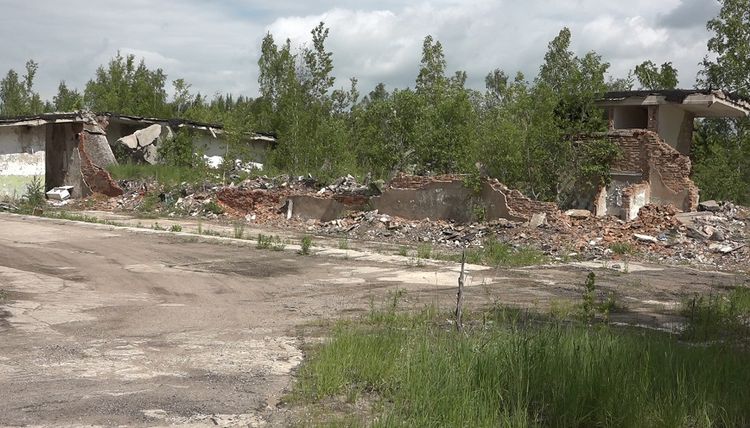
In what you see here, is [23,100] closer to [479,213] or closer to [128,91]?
[128,91]

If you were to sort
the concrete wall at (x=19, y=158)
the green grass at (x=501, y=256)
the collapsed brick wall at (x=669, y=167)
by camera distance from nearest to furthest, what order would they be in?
the green grass at (x=501, y=256) < the collapsed brick wall at (x=669, y=167) < the concrete wall at (x=19, y=158)

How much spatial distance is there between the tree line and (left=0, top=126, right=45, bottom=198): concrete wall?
803cm

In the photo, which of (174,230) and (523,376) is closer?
(523,376)

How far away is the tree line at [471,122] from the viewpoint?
24312 mm

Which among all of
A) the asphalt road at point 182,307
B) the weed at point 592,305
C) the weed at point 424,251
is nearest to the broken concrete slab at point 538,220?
the weed at point 424,251

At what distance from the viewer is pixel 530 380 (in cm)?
649

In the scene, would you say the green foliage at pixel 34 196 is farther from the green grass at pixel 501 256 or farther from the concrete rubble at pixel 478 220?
the green grass at pixel 501 256

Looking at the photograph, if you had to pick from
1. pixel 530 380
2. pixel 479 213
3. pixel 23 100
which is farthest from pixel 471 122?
pixel 23 100

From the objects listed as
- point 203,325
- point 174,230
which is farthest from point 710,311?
point 174,230

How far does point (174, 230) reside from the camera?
22.0 metres

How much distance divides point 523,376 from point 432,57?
34085mm

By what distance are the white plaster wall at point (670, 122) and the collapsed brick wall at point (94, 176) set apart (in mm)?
20552

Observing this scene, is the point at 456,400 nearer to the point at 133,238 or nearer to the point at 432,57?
the point at 133,238

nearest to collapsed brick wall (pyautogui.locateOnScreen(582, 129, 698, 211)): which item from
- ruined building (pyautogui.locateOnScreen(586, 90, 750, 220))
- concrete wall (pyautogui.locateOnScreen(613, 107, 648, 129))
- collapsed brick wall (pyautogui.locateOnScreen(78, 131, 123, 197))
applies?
ruined building (pyautogui.locateOnScreen(586, 90, 750, 220))
